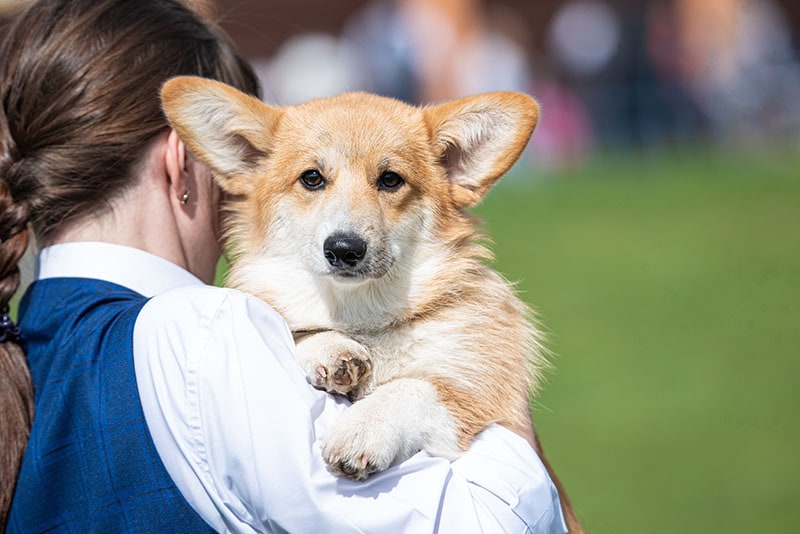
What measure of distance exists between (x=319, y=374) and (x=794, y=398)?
263 inches

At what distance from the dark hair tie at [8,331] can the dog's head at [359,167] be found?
786 millimetres

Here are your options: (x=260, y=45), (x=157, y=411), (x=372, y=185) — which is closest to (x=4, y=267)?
(x=157, y=411)

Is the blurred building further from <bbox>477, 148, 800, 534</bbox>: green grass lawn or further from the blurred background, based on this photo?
<bbox>477, 148, 800, 534</bbox>: green grass lawn

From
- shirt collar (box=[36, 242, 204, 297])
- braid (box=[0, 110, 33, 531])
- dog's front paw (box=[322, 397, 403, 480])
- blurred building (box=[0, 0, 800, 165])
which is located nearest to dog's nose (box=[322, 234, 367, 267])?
shirt collar (box=[36, 242, 204, 297])

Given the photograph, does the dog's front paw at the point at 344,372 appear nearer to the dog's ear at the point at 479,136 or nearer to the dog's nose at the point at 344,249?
the dog's nose at the point at 344,249

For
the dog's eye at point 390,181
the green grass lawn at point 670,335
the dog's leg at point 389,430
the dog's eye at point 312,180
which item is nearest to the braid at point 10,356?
the dog's leg at point 389,430

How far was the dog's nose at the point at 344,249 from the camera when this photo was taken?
9.71 ft

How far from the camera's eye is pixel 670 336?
391 inches

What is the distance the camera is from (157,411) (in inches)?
84.7

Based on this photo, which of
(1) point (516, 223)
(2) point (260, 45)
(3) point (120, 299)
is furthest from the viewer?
(2) point (260, 45)

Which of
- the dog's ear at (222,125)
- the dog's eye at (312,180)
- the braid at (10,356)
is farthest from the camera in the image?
the dog's eye at (312,180)

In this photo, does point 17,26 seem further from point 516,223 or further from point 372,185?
point 516,223

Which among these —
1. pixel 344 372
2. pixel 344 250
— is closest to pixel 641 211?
pixel 344 250

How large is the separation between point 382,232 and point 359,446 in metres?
1.04
